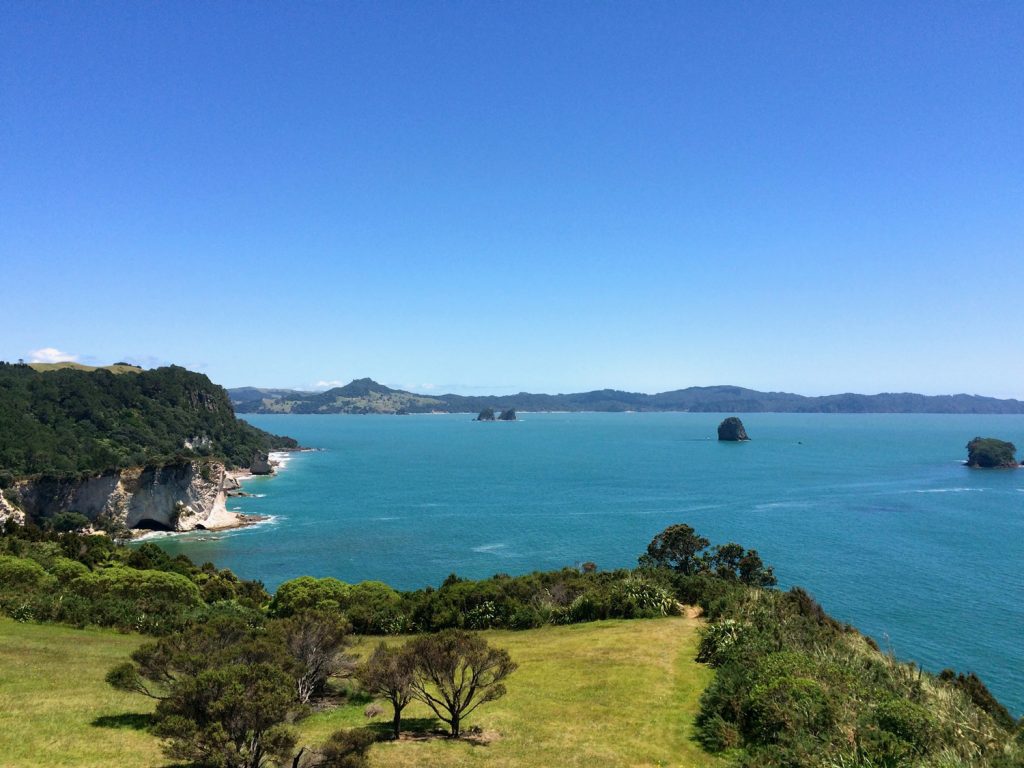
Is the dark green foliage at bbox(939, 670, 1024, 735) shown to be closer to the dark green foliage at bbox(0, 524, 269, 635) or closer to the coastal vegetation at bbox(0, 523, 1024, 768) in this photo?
the coastal vegetation at bbox(0, 523, 1024, 768)

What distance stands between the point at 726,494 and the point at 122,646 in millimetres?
99525

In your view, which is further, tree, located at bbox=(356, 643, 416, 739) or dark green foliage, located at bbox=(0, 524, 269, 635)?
dark green foliage, located at bbox=(0, 524, 269, 635)

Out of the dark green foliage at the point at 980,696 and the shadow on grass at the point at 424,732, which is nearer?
the shadow on grass at the point at 424,732

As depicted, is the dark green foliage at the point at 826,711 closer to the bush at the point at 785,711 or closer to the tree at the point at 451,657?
the bush at the point at 785,711

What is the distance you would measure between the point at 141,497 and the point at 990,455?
7095 inches

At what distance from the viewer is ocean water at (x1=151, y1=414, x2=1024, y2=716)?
2010 inches

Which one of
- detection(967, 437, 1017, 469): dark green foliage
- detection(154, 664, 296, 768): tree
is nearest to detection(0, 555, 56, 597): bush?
detection(154, 664, 296, 768): tree

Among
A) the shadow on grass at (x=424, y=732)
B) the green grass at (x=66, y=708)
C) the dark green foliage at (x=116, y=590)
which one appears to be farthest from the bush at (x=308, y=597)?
the shadow on grass at (x=424, y=732)

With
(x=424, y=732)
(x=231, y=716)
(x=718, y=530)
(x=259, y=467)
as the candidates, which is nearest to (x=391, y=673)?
(x=424, y=732)

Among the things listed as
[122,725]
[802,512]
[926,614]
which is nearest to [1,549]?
[122,725]

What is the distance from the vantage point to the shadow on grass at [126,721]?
1892 cm

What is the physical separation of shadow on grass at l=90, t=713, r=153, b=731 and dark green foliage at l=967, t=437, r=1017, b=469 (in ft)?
593

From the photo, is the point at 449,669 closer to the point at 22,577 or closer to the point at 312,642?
the point at 312,642

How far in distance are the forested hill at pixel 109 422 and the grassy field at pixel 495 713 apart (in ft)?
226
